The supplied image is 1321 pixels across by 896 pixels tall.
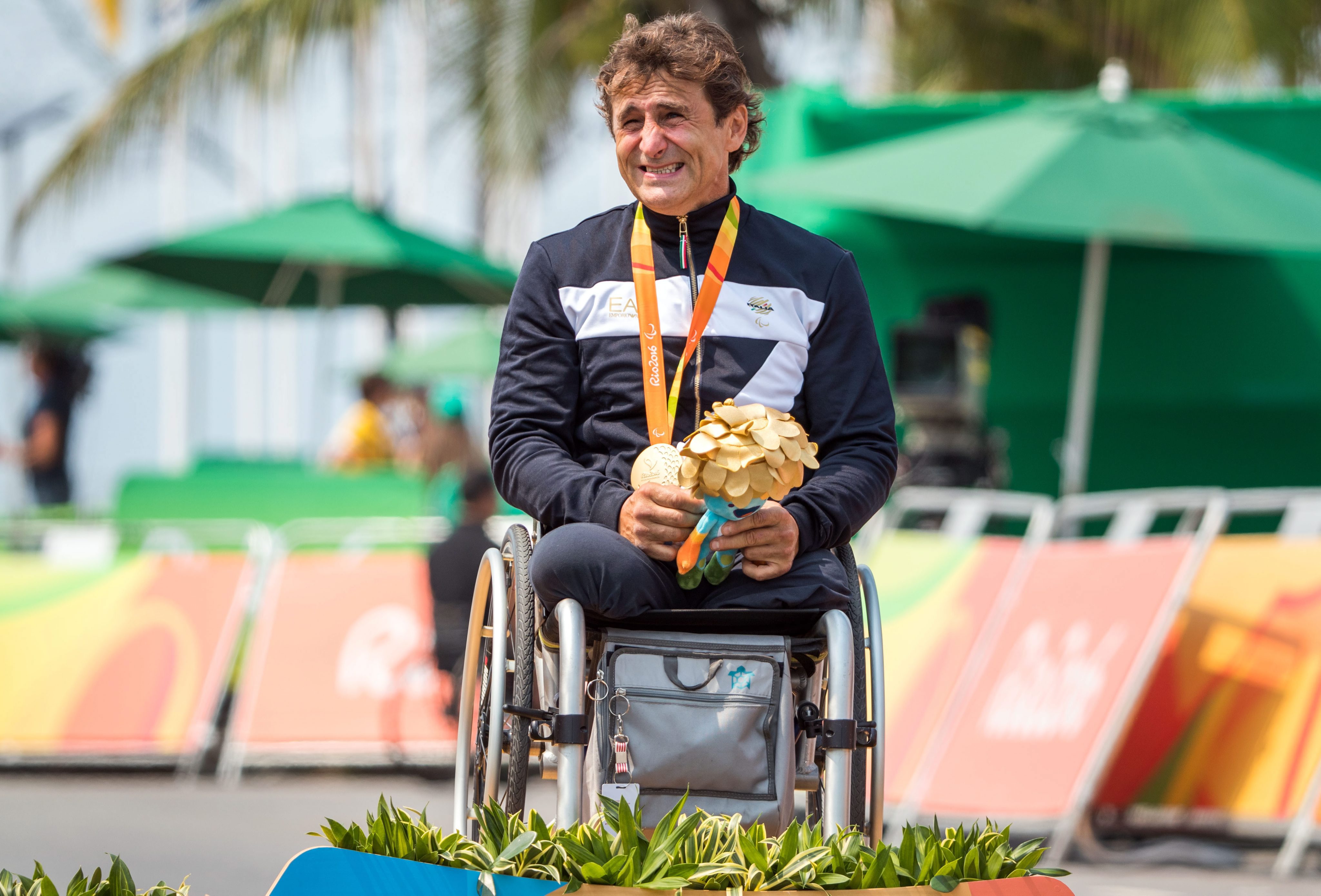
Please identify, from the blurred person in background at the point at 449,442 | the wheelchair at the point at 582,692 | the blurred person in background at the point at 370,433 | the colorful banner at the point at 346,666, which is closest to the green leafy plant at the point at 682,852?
the wheelchair at the point at 582,692

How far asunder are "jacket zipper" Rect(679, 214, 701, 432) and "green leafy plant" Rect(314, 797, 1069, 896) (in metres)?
0.79

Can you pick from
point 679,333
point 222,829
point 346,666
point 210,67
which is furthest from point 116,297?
point 679,333

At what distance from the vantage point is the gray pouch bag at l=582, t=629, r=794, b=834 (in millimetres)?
3174

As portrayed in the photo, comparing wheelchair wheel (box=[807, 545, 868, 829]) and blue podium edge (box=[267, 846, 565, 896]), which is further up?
wheelchair wheel (box=[807, 545, 868, 829])

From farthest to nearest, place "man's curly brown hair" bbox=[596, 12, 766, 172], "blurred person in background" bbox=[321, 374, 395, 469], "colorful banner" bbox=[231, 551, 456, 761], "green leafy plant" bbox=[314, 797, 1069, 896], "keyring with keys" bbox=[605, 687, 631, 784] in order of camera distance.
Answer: "blurred person in background" bbox=[321, 374, 395, 469] → "colorful banner" bbox=[231, 551, 456, 761] → "man's curly brown hair" bbox=[596, 12, 766, 172] → "keyring with keys" bbox=[605, 687, 631, 784] → "green leafy plant" bbox=[314, 797, 1069, 896]

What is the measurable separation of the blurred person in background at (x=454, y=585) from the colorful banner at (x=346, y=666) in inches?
8.4

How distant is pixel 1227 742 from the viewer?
638 centimetres

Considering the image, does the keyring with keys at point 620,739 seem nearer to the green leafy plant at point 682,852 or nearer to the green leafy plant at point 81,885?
the green leafy plant at point 682,852

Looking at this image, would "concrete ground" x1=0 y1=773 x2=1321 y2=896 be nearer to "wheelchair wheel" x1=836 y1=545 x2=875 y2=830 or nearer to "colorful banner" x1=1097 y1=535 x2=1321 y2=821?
"colorful banner" x1=1097 y1=535 x2=1321 y2=821

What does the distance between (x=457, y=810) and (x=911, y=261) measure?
28.9 feet

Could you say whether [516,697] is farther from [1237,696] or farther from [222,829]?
[222,829]

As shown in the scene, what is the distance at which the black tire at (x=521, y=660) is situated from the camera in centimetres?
339

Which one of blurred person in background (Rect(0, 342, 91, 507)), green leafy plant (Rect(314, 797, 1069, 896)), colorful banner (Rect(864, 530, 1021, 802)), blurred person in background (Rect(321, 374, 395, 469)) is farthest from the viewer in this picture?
blurred person in background (Rect(0, 342, 91, 507))

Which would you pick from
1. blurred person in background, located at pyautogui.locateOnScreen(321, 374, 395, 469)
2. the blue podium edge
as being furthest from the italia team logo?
blurred person in background, located at pyautogui.locateOnScreen(321, 374, 395, 469)
